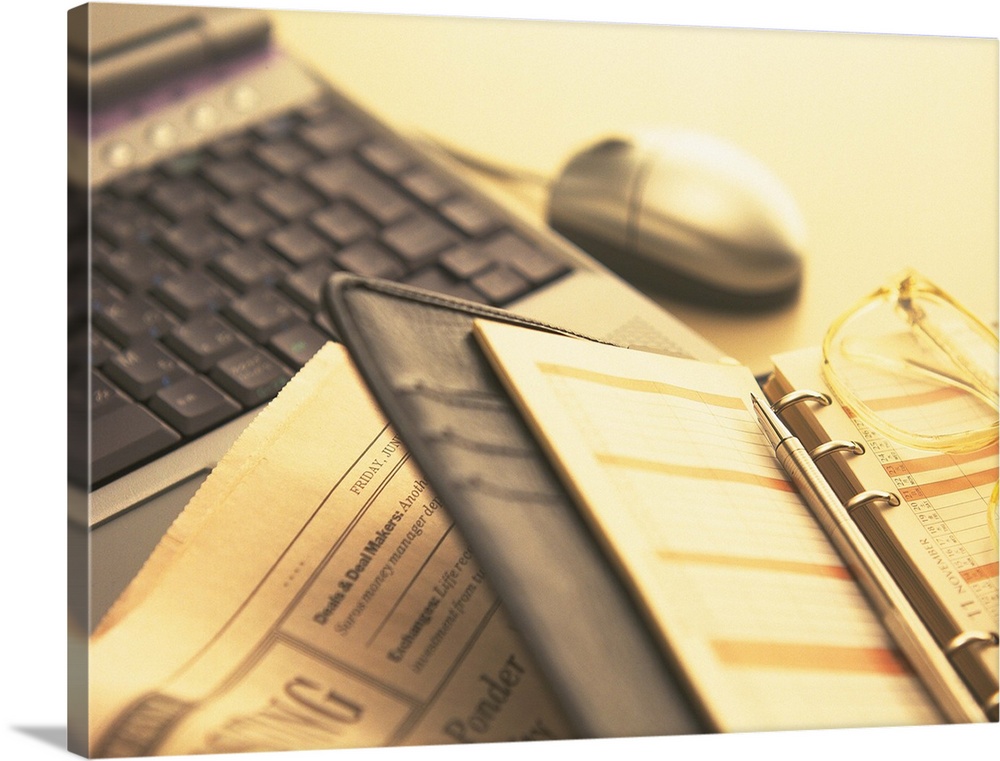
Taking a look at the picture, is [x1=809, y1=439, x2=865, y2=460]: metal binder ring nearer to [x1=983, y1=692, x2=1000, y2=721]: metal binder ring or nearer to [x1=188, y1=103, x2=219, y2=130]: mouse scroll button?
[x1=983, y1=692, x2=1000, y2=721]: metal binder ring

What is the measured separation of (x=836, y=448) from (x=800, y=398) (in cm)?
3

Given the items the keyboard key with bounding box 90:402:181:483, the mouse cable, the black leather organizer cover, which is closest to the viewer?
the black leather organizer cover

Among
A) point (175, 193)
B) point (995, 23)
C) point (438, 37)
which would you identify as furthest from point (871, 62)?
point (175, 193)

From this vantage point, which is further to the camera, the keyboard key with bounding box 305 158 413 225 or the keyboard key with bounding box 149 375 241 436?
the keyboard key with bounding box 305 158 413 225

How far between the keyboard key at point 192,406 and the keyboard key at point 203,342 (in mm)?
14

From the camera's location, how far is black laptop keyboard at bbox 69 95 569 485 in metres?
0.40

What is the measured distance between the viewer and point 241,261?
49 centimetres

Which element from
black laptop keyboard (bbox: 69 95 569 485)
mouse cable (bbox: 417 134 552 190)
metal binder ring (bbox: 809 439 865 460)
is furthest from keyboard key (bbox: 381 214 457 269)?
metal binder ring (bbox: 809 439 865 460)

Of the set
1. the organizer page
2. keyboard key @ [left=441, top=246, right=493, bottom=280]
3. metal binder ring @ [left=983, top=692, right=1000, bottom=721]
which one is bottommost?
metal binder ring @ [left=983, top=692, right=1000, bottom=721]

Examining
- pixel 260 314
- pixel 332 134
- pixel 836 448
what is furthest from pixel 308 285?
pixel 836 448

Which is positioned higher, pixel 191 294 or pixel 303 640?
pixel 191 294

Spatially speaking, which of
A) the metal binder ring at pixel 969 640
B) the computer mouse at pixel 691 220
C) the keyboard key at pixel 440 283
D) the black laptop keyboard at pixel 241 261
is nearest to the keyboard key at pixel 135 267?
the black laptop keyboard at pixel 241 261

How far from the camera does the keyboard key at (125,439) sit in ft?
1.23

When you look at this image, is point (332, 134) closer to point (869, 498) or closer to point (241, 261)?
point (241, 261)
